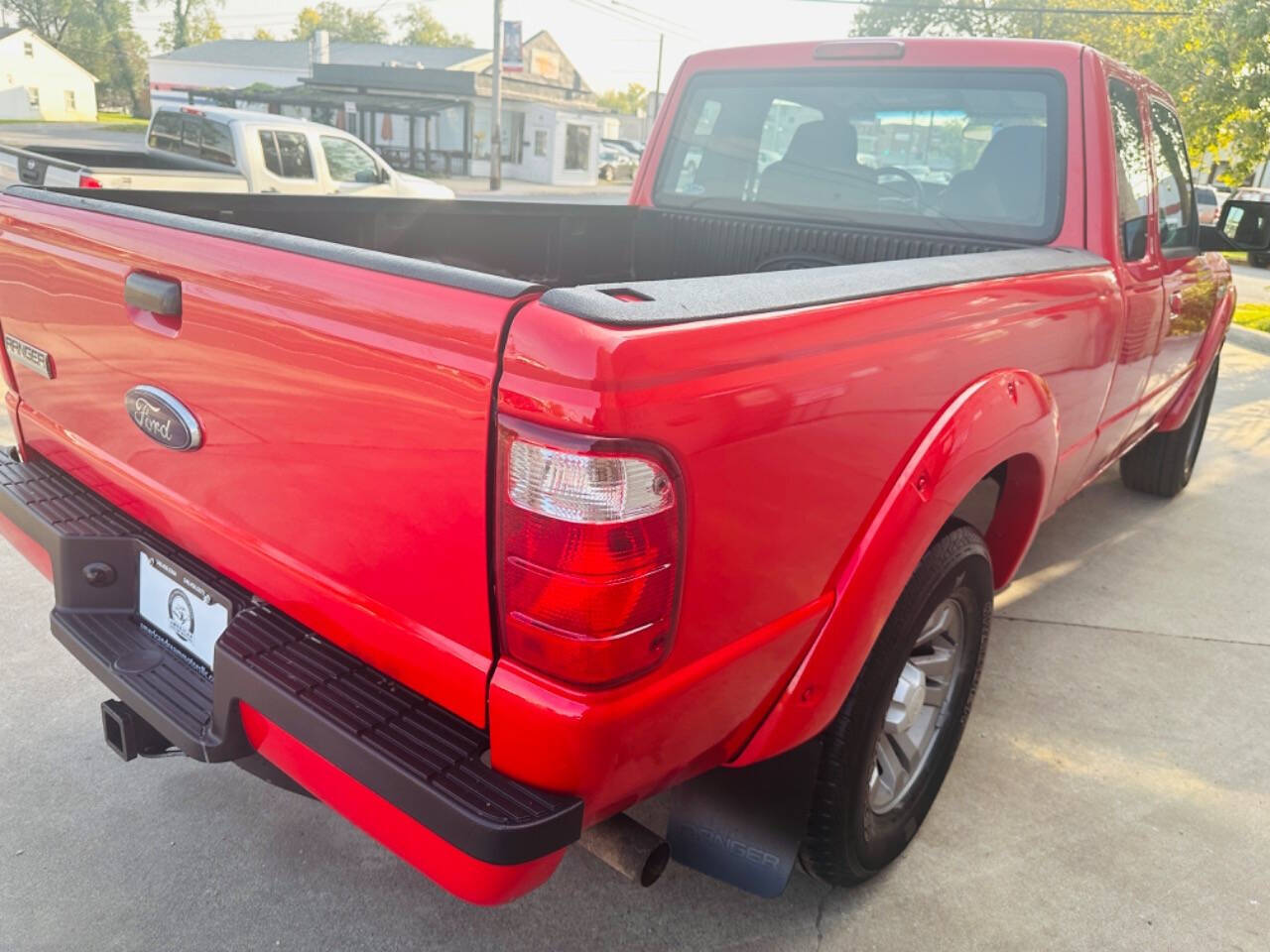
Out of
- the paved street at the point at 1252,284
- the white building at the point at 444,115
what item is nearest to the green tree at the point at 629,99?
the white building at the point at 444,115

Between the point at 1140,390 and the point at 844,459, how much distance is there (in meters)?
2.32

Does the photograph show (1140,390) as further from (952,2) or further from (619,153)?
(619,153)

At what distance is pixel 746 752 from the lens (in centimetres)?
181

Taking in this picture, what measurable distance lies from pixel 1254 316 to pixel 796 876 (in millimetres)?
12366

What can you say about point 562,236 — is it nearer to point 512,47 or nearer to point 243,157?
point 243,157

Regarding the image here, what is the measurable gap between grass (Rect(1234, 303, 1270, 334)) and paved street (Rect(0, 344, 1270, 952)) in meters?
9.45

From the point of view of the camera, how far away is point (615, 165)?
4753 cm

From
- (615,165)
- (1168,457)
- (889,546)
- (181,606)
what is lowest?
(1168,457)

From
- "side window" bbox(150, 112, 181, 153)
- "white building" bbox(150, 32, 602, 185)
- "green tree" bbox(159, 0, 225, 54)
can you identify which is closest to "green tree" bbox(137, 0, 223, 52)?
"green tree" bbox(159, 0, 225, 54)

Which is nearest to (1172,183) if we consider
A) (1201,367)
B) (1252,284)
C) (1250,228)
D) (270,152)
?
(1250,228)

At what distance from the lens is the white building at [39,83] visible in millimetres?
60969

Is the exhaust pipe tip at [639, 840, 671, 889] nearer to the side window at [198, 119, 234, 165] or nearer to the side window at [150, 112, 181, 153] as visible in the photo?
the side window at [198, 119, 234, 165]

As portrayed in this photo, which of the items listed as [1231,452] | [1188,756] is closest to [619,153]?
[1231,452]

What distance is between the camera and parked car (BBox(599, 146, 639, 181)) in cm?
4612
